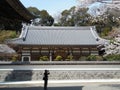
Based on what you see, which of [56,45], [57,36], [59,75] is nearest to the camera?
[59,75]

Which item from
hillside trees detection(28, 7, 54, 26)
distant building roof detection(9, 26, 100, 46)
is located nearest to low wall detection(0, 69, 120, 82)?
distant building roof detection(9, 26, 100, 46)

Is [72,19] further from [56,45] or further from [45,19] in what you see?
[56,45]

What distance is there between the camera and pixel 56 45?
31.0 meters

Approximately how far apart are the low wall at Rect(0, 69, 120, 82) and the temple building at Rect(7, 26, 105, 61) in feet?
28.2

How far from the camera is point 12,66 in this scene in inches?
820

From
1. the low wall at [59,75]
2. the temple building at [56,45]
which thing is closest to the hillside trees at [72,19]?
the temple building at [56,45]

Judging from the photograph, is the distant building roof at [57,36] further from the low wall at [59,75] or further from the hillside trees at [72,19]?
the hillside trees at [72,19]

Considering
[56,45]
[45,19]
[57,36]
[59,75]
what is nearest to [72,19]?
[45,19]

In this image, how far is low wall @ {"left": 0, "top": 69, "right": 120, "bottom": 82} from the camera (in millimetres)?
20691

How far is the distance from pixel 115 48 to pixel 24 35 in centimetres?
1886

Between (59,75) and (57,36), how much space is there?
11.6 meters

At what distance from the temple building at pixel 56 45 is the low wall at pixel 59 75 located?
8.59 meters

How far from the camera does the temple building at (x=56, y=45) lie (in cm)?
3081

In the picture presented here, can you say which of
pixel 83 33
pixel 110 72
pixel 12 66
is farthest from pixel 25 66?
pixel 83 33
